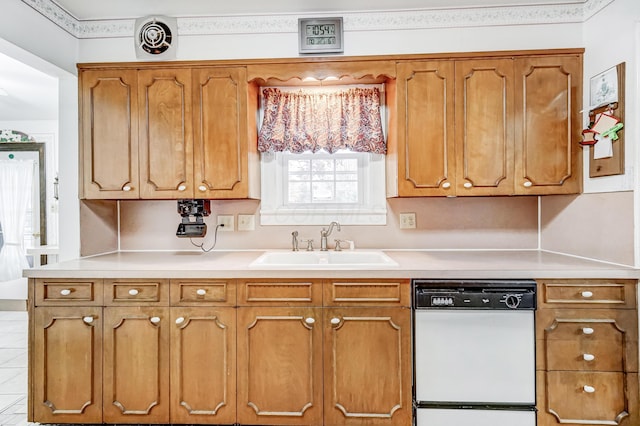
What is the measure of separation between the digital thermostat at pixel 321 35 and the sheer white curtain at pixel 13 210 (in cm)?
431

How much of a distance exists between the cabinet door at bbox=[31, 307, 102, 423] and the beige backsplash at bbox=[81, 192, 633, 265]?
558mm

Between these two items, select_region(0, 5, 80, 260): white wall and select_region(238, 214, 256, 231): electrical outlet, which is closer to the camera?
select_region(0, 5, 80, 260): white wall

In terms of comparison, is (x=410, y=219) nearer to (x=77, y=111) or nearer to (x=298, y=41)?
(x=298, y=41)

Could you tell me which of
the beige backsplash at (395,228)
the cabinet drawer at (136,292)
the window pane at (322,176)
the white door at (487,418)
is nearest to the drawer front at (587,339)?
the white door at (487,418)

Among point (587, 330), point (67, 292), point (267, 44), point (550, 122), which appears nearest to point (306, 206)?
point (267, 44)

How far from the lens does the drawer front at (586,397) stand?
1.73 m

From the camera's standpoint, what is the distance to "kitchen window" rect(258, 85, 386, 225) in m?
2.39

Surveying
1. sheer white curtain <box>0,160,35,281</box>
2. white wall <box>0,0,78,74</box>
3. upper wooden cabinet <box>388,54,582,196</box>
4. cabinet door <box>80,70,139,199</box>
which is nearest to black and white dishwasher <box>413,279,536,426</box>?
upper wooden cabinet <box>388,54,582,196</box>

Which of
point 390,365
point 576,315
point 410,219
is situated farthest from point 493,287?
point 410,219

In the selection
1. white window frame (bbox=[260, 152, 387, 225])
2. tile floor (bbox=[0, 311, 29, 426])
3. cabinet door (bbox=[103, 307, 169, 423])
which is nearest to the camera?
cabinet door (bbox=[103, 307, 169, 423])

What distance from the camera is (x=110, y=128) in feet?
7.23

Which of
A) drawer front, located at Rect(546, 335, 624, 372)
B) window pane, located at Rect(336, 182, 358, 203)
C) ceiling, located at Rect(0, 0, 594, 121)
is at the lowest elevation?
drawer front, located at Rect(546, 335, 624, 372)

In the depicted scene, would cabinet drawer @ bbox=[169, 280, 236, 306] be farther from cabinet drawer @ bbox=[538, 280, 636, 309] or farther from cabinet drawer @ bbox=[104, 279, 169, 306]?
cabinet drawer @ bbox=[538, 280, 636, 309]

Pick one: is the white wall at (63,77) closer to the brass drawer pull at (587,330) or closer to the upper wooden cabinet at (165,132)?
the upper wooden cabinet at (165,132)
